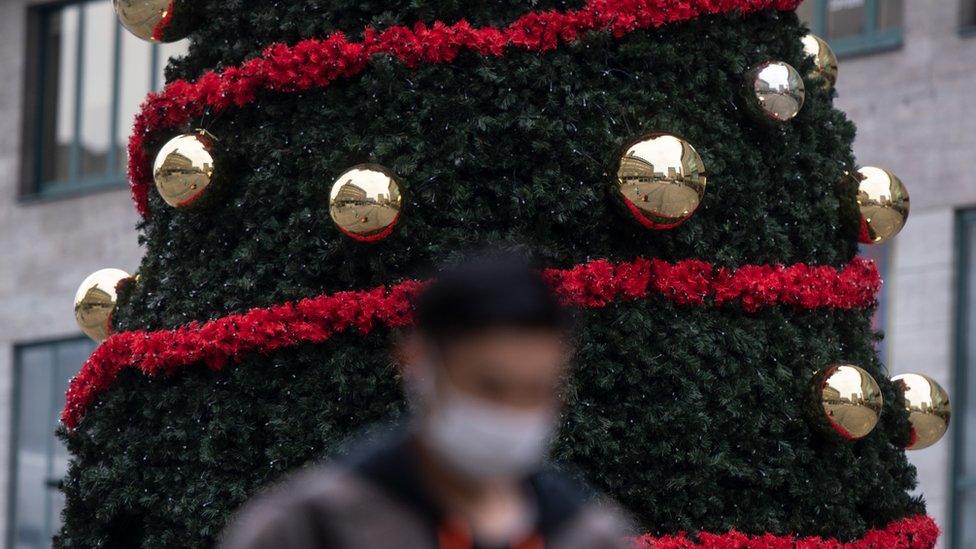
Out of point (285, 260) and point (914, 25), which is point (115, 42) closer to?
point (914, 25)

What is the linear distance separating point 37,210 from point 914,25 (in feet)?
36.1

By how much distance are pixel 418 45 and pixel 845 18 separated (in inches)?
477

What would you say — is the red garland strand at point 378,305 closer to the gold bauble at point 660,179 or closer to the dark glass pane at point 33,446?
the gold bauble at point 660,179

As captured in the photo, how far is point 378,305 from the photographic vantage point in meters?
5.22

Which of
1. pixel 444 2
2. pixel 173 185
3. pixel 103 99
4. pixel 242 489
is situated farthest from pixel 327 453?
pixel 103 99

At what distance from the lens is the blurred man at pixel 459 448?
260 centimetres

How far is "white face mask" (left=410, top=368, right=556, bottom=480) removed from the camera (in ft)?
8.52

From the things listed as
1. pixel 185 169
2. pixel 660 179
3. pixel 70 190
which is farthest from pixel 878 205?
pixel 70 190

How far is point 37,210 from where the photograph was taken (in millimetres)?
21703

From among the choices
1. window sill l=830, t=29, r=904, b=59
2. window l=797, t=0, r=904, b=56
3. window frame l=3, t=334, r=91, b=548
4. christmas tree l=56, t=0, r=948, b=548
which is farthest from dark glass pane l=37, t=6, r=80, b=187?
christmas tree l=56, t=0, r=948, b=548

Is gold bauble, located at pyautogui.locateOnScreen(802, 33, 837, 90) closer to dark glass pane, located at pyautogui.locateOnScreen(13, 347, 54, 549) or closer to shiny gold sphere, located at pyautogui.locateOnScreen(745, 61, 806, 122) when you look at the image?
shiny gold sphere, located at pyautogui.locateOnScreen(745, 61, 806, 122)

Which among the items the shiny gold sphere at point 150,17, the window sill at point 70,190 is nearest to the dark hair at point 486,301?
the shiny gold sphere at point 150,17

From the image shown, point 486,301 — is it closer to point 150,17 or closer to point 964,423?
point 150,17

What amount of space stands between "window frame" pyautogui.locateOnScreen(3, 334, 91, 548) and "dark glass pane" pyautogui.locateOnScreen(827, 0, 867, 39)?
9.58 m
